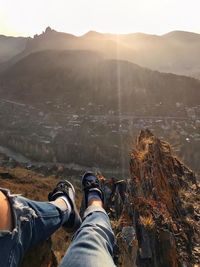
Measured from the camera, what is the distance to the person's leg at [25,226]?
2230mm

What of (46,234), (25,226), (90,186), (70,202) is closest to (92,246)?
(25,226)

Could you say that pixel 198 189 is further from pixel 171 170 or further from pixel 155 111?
pixel 155 111

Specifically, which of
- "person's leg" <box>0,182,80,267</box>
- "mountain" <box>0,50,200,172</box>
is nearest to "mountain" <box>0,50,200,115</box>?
"mountain" <box>0,50,200,172</box>

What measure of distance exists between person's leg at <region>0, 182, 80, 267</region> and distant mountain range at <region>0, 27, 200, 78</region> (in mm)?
71534

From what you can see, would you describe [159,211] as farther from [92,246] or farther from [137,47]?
[137,47]

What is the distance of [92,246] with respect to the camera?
234cm

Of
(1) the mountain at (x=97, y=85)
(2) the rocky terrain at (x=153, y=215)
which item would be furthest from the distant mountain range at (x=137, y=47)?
(2) the rocky terrain at (x=153, y=215)

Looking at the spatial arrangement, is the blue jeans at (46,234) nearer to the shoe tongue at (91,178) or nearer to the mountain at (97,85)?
the shoe tongue at (91,178)

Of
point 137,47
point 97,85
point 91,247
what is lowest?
point 91,247

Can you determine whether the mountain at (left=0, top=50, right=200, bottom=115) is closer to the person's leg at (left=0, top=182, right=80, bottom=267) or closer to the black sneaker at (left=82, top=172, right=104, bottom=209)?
the black sneaker at (left=82, top=172, right=104, bottom=209)

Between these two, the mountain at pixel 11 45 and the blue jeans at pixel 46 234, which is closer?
the blue jeans at pixel 46 234

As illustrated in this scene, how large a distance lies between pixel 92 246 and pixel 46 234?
2.02 feet

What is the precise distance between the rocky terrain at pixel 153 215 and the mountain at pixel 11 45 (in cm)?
10565

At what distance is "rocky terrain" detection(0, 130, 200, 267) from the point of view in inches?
178
